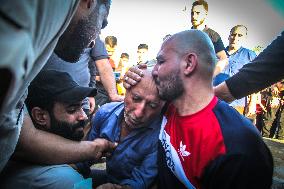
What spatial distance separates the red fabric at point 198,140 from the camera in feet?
6.16

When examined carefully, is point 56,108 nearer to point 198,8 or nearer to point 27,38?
point 27,38

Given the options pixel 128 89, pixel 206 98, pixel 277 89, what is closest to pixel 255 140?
pixel 206 98

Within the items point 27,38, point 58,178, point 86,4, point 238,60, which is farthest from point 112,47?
point 27,38

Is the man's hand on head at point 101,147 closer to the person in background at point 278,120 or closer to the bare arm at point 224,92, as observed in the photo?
the bare arm at point 224,92

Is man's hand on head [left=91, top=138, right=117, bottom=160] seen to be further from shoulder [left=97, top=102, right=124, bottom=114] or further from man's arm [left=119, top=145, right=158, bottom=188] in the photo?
shoulder [left=97, top=102, right=124, bottom=114]

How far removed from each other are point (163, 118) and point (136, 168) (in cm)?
52

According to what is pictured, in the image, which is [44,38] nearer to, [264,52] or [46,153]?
[46,153]

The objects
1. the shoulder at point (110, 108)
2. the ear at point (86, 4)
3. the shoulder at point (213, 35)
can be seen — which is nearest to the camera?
the ear at point (86, 4)

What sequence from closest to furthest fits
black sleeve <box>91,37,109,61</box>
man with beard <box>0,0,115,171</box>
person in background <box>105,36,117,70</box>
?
man with beard <box>0,0,115,171</box>, black sleeve <box>91,37,109,61</box>, person in background <box>105,36,117,70</box>

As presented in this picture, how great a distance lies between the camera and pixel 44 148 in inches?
74.7

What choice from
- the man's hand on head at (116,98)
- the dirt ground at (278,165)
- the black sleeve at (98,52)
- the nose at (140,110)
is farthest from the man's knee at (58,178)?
the dirt ground at (278,165)

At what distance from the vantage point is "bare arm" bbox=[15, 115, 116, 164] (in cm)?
185

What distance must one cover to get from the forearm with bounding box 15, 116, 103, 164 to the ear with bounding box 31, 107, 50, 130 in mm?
219

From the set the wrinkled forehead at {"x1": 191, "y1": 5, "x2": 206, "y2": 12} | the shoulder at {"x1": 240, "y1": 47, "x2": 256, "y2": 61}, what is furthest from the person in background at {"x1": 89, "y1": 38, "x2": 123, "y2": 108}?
the shoulder at {"x1": 240, "y1": 47, "x2": 256, "y2": 61}
